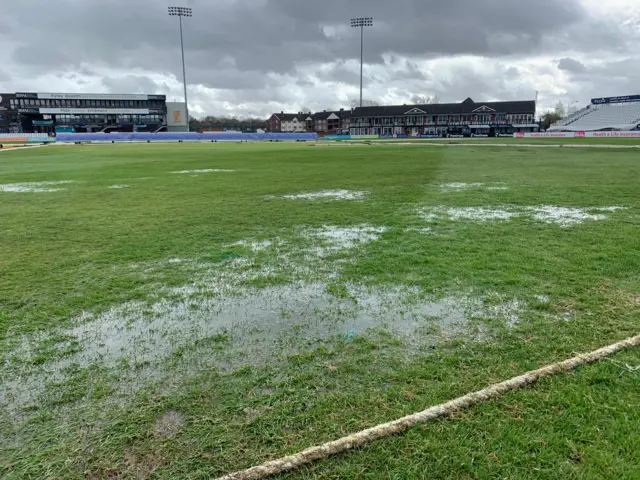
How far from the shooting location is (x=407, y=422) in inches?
120

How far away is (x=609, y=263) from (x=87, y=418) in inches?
267

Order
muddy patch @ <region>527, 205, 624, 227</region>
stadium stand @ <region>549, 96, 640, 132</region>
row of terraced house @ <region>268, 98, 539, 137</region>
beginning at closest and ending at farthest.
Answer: muddy patch @ <region>527, 205, 624, 227</region>
stadium stand @ <region>549, 96, 640, 132</region>
row of terraced house @ <region>268, 98, 539, 137</region>

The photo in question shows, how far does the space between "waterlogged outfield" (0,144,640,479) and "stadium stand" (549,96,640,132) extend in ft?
346

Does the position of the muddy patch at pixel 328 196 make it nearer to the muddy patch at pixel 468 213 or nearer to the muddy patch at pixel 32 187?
the muddy patch at pixel 468 213

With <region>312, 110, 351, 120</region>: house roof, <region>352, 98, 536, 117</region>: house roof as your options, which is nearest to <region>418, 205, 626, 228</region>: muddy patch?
<region>352, 98, 536, 117</region>: house roof

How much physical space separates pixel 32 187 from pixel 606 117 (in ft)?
395

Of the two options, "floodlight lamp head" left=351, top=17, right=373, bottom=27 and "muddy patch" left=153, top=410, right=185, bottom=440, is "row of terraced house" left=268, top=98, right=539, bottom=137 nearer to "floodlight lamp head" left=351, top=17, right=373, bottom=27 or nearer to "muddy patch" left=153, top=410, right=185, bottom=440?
"floodlight lamp head" left=351, top=17, right=373, bottom=27

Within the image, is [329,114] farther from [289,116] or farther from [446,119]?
[446,119]

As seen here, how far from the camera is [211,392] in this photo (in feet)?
11.5

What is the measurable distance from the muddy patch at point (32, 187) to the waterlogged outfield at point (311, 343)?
7.58m

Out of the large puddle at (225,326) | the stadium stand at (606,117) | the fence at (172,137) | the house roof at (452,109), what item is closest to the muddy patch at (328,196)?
the large puddle at (225,326)

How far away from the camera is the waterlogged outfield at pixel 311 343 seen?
2.87m

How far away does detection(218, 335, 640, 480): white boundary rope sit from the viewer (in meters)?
2.68

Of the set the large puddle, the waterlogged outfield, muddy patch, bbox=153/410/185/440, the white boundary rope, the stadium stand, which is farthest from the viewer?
the stadium stand
